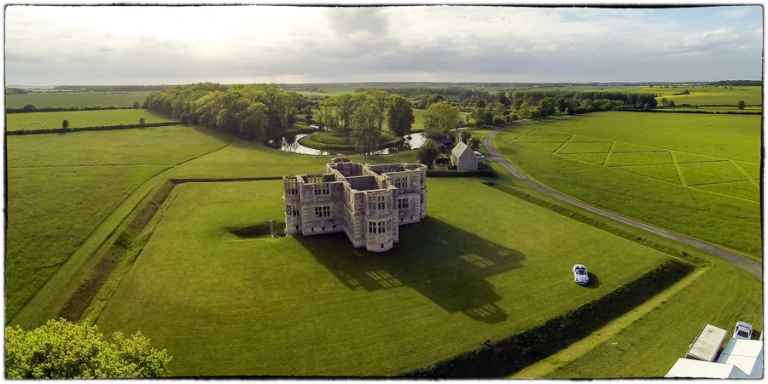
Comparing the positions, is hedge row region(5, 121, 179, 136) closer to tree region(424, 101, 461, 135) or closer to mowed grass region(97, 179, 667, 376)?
mowed grass region(97, 179, 667, 376)

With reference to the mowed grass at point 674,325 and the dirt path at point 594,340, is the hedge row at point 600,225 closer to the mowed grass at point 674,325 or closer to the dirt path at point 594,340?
the mowed grass at point 674,325

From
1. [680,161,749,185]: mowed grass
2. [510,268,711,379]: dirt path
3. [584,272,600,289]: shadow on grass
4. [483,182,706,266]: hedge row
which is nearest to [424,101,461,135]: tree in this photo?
[483,182,706,266]: hedge row

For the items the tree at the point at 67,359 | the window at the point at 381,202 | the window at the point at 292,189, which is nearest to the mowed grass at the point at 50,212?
the tree at the point at 67,359

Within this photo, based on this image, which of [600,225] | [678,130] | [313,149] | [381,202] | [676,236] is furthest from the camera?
[313,149]

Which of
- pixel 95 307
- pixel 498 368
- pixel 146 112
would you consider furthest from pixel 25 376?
pixel 146 112

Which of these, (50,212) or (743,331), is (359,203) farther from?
(50,212)

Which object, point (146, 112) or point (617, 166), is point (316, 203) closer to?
point (617, 166)

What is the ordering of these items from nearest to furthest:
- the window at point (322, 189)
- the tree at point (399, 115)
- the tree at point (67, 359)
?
the tree at point (67, 359)
the window at point (322, 189)
the tree at point (399, 115)

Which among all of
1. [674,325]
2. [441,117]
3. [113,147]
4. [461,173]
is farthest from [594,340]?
[113,147]
